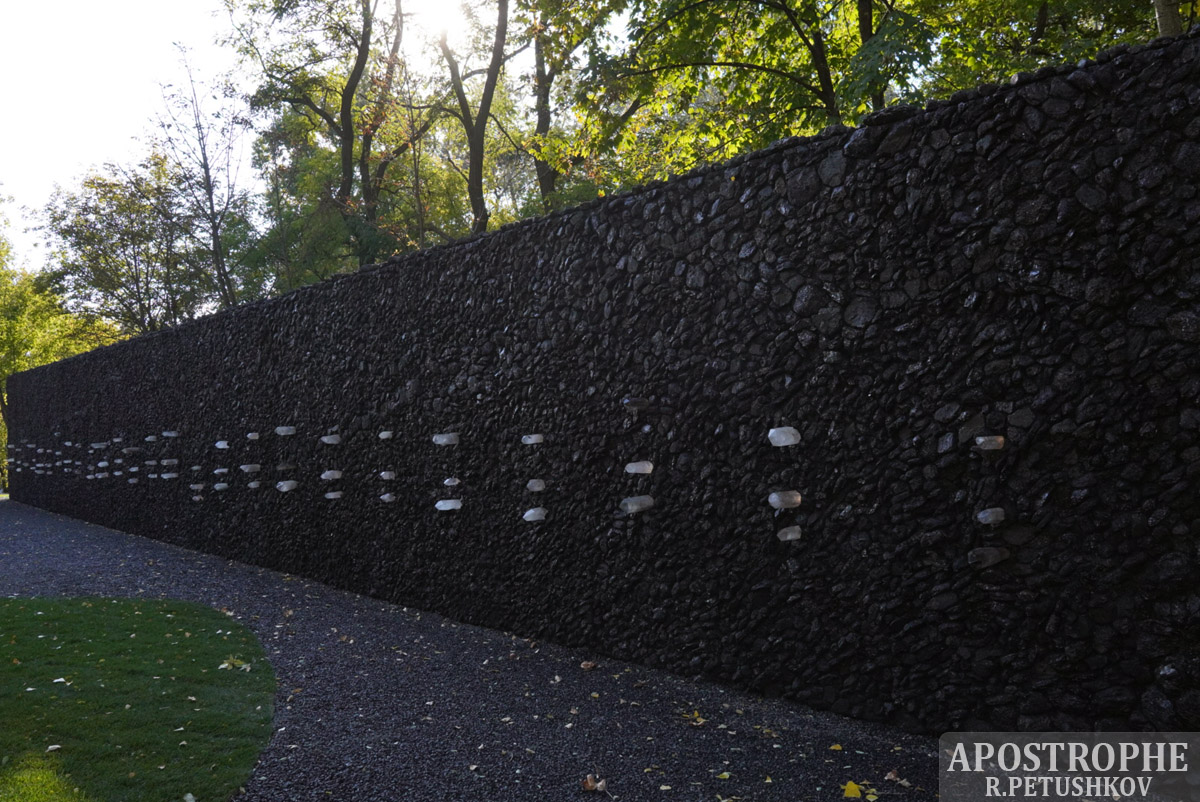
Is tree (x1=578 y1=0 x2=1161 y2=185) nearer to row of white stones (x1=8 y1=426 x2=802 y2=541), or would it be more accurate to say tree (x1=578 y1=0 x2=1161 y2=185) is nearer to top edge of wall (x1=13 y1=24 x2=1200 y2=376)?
top edge of wall (x1=13 y1=24 x2=1200 y2=376)

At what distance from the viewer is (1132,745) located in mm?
2990

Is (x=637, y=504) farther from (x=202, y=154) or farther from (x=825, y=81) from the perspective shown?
(x=202, y=154)

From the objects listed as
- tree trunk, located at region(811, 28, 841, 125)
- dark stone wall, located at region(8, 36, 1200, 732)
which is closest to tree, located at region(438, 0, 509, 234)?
tree trunk, located at region(811, 28, 841, 125)

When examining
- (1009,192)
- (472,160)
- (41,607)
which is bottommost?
(41,607)

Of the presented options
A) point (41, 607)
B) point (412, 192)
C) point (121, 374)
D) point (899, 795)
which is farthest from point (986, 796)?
point (412, 192)

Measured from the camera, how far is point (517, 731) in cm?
377

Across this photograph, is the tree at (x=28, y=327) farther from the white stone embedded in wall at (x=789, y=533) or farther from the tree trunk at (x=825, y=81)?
the white stone embedded in wall at (x=789, y=533)

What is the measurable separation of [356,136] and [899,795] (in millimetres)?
18438

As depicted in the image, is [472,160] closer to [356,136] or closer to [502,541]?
[356,136]

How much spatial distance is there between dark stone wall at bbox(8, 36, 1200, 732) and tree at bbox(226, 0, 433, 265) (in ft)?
33.3

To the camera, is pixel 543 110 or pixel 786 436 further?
pixel 543 110

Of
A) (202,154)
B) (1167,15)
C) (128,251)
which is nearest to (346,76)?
(202,154)

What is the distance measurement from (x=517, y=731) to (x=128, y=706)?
195 centimetres

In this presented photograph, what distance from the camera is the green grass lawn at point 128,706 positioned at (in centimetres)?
312
